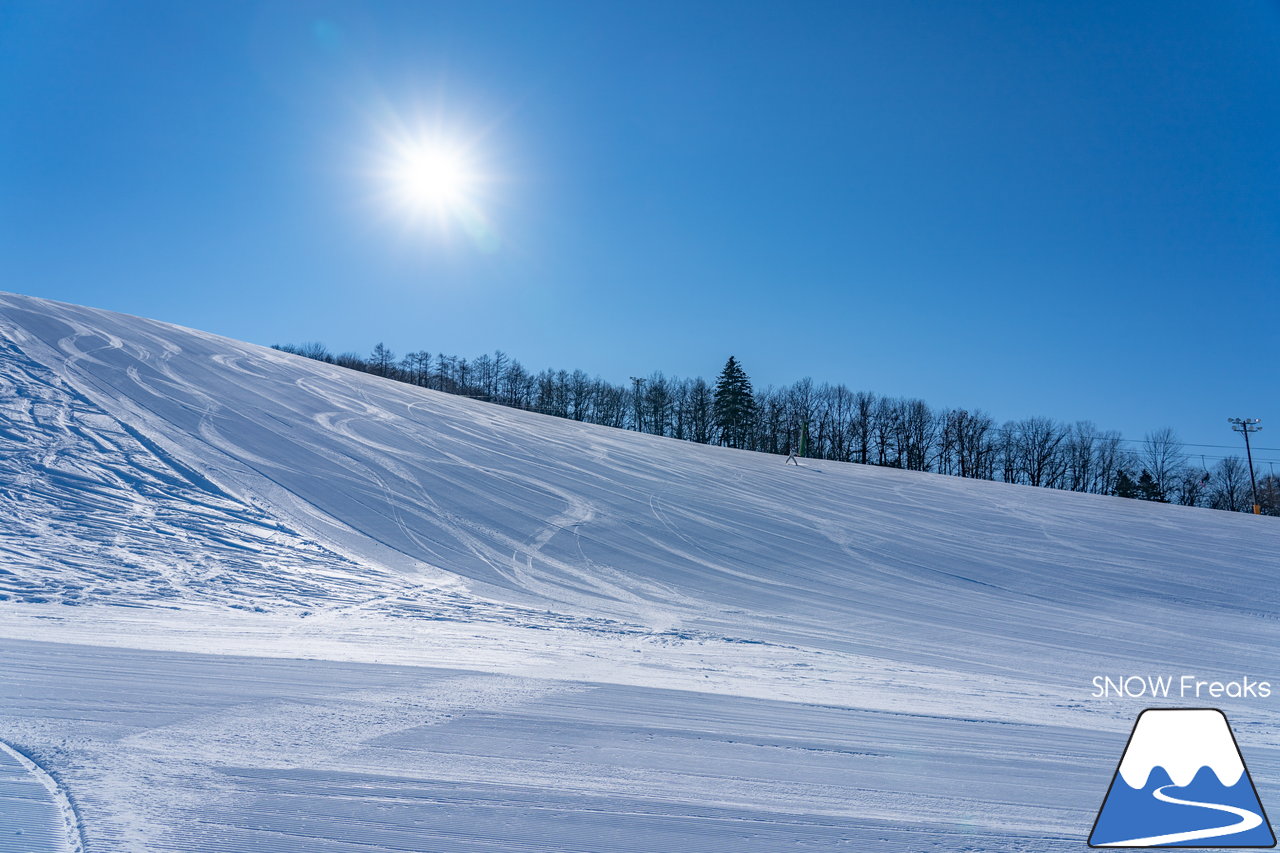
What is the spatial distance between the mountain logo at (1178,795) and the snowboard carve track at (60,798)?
4525 millimetres

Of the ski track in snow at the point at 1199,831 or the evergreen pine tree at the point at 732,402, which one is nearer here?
the ski track in snow at the point at 1199,831

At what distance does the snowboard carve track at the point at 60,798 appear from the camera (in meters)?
2.64

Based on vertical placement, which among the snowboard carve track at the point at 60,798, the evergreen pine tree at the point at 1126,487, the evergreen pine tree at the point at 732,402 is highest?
the evergreen pine tree at the point at 732,402

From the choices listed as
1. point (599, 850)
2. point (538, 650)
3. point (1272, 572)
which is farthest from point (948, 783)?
point (1272, 572)

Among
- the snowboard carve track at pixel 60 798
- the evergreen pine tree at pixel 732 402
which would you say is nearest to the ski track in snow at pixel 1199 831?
the snowboard carve track at pixel 60 798

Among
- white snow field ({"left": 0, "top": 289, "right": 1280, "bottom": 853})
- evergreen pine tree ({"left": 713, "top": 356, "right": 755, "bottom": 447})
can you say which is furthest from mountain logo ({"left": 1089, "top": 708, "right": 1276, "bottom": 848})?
evergreen pine tree ({"left": 713, "top": 356, "right": 755, "bottom": 447})

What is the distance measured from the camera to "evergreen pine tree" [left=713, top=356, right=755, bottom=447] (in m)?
47.4

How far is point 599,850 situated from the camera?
277 centimetres

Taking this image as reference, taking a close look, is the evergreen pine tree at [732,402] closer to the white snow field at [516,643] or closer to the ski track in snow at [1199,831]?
the white snow field at [516,643]

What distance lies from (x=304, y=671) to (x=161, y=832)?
2.12 metres

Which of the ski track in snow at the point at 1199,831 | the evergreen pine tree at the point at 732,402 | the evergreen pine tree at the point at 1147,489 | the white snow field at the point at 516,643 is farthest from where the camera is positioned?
the evergreen pine tree at the point at 1147,489

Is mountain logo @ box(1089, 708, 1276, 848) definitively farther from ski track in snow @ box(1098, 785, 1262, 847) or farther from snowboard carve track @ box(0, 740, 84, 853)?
snowboard carve track @ box(0, 740, 84, 853)

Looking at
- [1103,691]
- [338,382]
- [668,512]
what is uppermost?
[338,382]

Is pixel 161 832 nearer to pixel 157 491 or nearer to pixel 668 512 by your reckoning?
pixel 157 491
